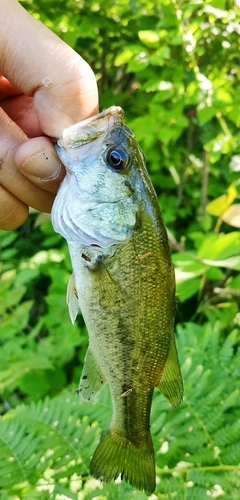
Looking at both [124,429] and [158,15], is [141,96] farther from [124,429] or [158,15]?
[124,429]

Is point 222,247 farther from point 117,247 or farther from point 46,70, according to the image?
point 46,70

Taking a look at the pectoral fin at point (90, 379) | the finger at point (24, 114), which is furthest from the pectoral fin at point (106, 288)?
the finger at point (24, 114)

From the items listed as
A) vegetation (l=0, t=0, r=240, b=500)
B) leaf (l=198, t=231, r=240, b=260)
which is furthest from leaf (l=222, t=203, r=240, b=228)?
leaf (l=198, t=231, r=240, b=260)

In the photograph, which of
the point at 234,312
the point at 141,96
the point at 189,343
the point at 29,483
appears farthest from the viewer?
the point at 141,96

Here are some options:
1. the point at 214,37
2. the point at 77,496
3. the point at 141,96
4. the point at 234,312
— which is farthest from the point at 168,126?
the point at 77,496

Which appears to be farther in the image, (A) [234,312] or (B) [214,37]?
(A) [234,312]

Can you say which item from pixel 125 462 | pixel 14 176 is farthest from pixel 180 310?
pixel 14 176
